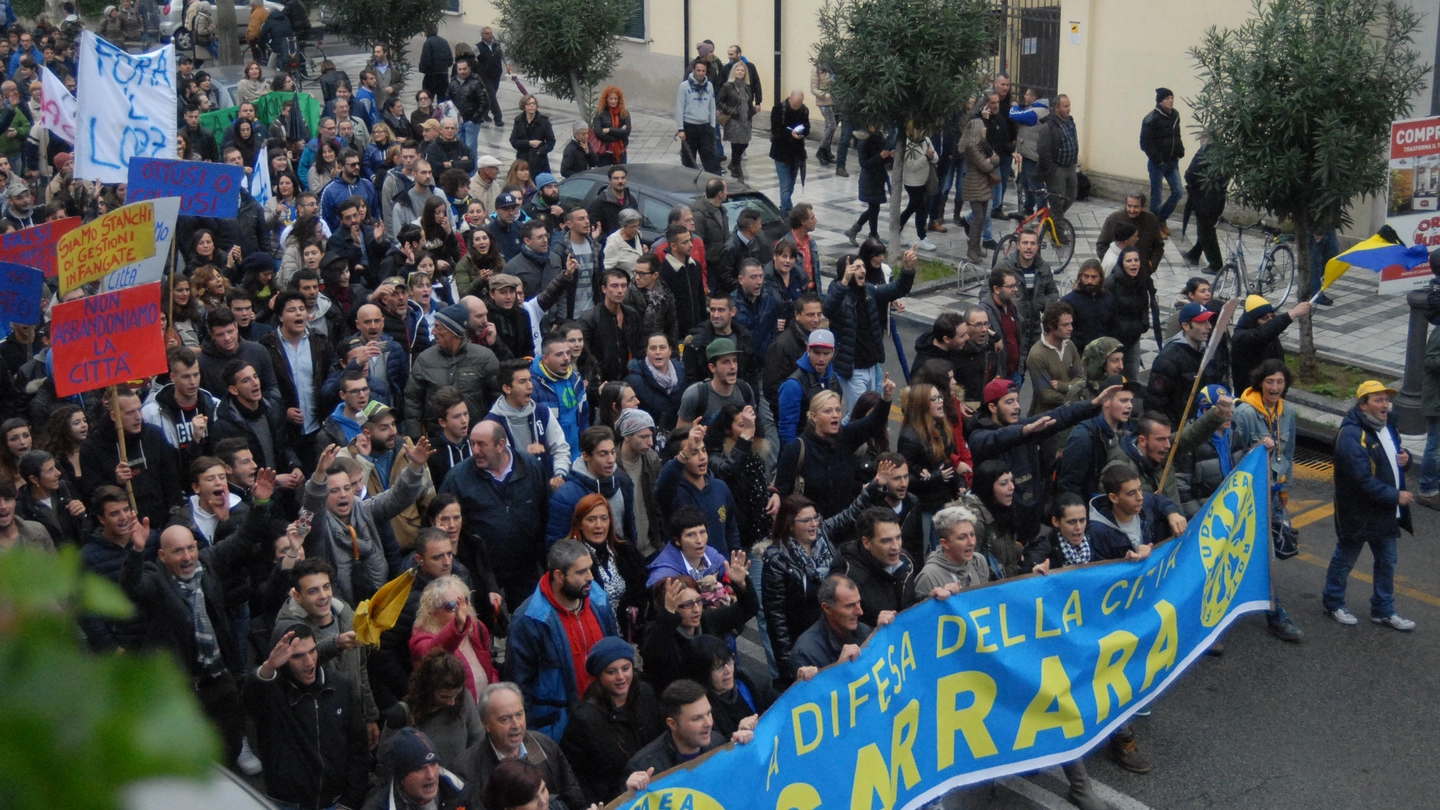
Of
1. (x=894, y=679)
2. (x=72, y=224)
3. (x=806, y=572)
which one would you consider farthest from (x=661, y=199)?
(x=894, y=679)

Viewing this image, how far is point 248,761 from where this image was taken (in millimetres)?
6832

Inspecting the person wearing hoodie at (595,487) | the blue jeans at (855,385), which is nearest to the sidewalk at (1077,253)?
the blue jeans at (855,385)

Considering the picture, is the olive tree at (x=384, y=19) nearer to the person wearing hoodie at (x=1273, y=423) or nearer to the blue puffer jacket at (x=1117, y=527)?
the person wearing hoodie at (x=1273, y=423)

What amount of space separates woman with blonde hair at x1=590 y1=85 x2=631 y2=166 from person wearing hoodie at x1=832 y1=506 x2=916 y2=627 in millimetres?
11467

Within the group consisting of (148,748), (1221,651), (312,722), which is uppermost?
(148,748)

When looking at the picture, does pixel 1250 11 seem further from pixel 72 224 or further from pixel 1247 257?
pixel 72 224

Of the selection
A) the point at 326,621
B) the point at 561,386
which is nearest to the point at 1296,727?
the point at 561,386

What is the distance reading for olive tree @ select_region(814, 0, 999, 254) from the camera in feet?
49.9

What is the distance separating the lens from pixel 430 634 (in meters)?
5.93

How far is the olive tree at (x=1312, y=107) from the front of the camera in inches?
466

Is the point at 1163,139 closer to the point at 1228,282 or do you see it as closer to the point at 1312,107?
the point at 1228,282

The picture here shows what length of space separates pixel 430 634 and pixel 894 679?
6.13 feet

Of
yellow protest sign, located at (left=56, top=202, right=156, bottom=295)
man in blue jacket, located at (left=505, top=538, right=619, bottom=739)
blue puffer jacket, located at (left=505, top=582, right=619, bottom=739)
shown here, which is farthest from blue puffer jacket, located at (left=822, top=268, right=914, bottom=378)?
yellow protest sign, located at (left=56, top=202, right=156, bottom=295)

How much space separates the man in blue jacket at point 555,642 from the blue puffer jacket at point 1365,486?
176 inches
